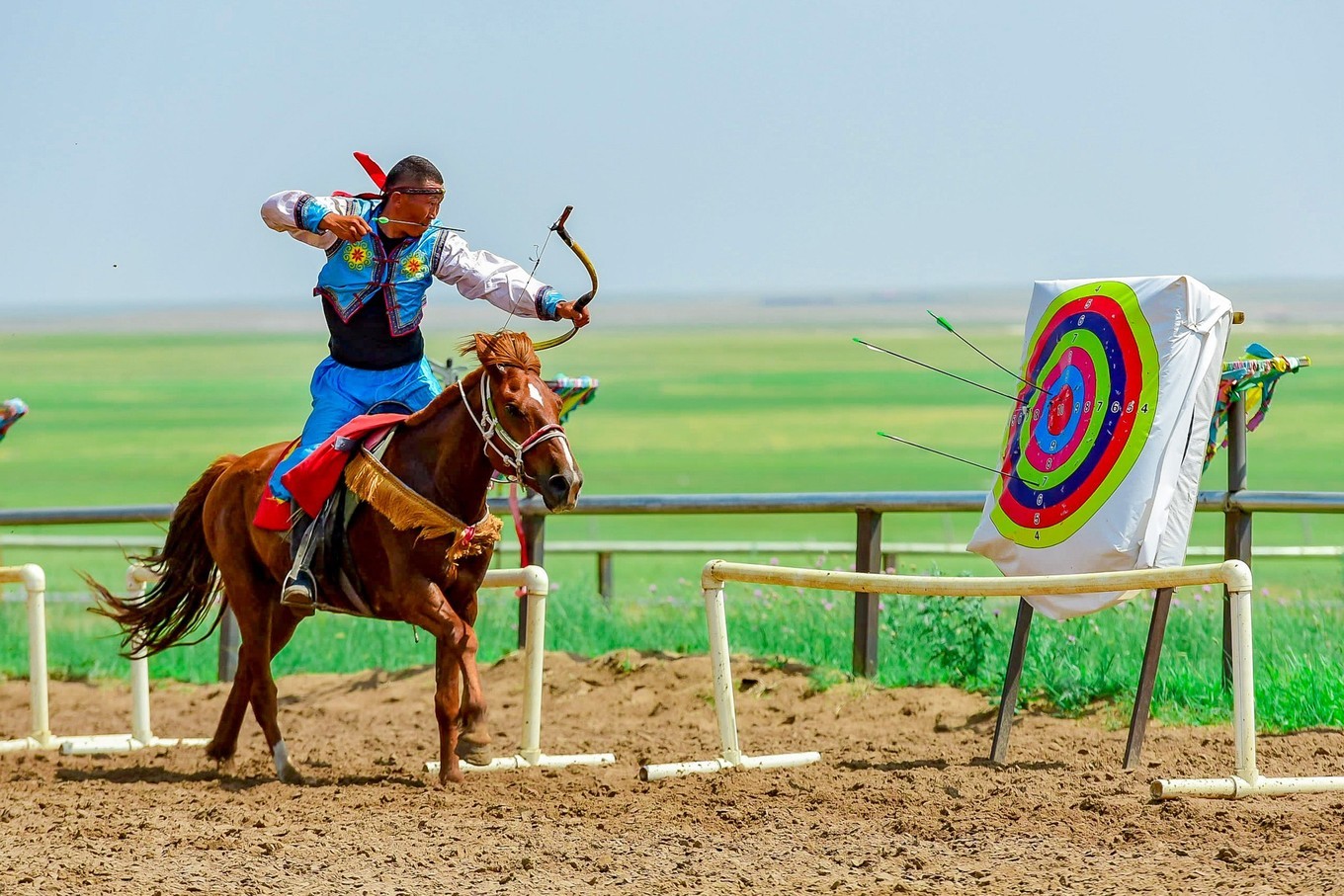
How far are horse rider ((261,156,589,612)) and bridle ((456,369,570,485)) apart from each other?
47 cm

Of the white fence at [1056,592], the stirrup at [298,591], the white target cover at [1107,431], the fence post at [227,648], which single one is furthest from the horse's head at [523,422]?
the fence post at [227,648]

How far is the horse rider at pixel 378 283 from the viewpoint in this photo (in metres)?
6.06

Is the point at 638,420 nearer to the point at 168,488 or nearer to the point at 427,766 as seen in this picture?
the point at 168,488

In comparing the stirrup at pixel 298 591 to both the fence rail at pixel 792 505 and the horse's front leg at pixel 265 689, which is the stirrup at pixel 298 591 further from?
the fence rail at pixel 792 505

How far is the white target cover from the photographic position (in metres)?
5.57

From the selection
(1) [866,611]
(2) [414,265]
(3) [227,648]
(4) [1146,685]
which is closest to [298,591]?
(2) [414,265]

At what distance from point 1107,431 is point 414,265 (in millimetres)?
2602

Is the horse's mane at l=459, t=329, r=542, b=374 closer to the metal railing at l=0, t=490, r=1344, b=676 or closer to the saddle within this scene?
the saddle

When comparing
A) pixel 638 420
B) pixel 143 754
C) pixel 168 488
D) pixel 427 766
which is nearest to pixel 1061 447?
pixel 427 766

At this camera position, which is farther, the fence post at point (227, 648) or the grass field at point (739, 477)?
the fence post at point (227, 648)

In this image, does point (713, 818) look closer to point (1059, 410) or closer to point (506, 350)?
point (506, 350)

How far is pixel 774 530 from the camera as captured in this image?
29109mm

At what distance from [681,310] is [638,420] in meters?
131

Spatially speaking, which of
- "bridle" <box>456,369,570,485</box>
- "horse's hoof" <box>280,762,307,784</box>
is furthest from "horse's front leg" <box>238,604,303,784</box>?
"bridle" <box>456,369,570,485</box>
